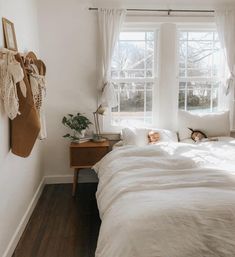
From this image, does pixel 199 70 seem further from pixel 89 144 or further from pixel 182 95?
pixel 89 144

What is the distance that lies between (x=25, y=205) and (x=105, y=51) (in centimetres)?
195

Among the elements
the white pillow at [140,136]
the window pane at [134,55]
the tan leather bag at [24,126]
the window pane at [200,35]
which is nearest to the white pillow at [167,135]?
the white pillow at [140,136]

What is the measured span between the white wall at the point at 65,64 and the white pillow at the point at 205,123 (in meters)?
1.14

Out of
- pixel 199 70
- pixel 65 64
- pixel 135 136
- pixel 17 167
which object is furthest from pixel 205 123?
pixel 17 167

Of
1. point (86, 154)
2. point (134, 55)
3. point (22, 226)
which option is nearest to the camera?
point (22, 226)

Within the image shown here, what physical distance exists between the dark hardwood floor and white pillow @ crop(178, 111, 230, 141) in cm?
138

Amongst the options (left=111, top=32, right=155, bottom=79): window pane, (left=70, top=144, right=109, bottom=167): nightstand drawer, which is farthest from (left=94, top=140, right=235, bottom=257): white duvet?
(left=111, top=32, right=155, bottom=79): window pane

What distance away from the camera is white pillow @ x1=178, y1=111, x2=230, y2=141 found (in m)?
3.53

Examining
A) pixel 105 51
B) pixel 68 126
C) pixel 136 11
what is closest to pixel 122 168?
pixel 68 126

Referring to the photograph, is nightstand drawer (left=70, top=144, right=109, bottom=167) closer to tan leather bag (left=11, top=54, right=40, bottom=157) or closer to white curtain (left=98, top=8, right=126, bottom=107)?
white curtain (left=98, top=8, right=126, bottom=107)

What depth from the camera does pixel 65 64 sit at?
11.7 ft

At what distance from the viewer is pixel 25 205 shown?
2.74m

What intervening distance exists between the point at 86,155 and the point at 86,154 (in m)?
0.01

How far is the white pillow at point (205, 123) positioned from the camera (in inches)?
139
